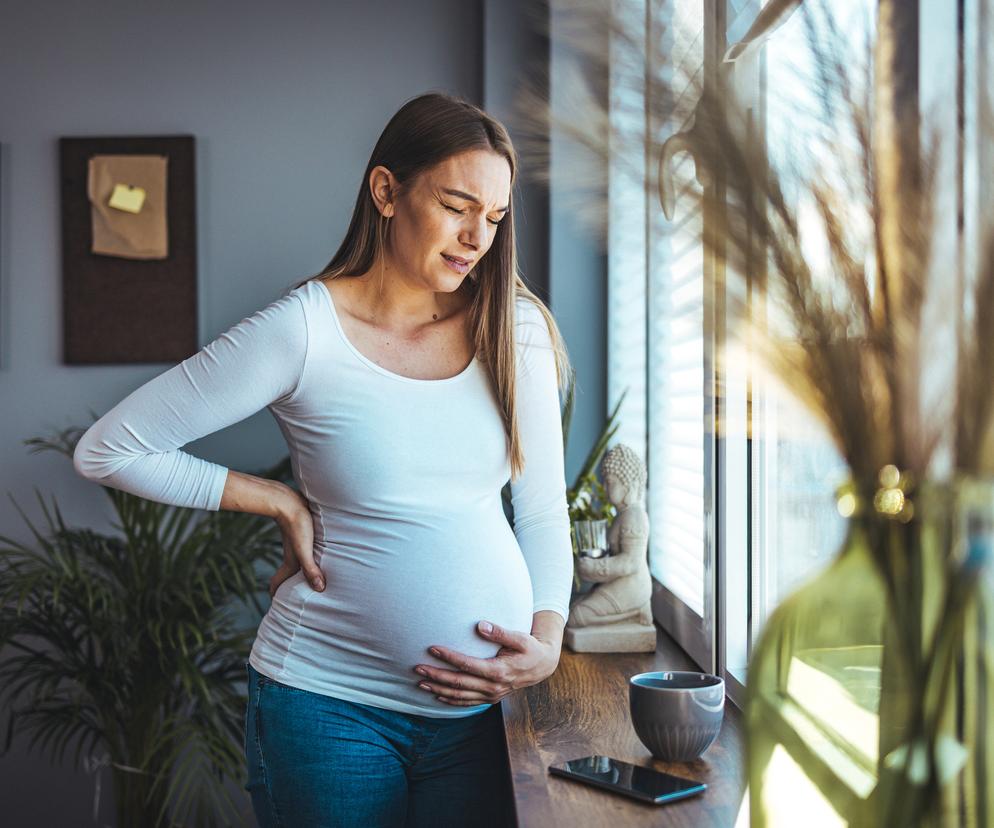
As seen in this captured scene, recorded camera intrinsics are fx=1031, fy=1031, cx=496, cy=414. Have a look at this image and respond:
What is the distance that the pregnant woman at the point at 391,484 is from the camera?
1281mm

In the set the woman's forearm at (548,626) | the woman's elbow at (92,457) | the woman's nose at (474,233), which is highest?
the woman's nose at (474,233)

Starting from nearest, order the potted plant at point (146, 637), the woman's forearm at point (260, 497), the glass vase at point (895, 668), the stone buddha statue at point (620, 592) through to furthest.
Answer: the glass vase at point (895, 668) → the woman's forearm at point (260, 497) → the stone buddha statue at point (620, 592) → the potted plant at point (146, 637)

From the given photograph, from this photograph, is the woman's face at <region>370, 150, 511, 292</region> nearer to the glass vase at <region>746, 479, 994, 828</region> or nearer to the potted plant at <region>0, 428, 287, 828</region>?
the glass vase at <region>746, 479, 994, 828</region>

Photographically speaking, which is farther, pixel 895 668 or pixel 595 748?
pixel 595 748

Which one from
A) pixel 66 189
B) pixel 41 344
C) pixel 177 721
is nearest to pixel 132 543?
pixel 177 721

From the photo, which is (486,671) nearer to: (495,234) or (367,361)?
(367,361)

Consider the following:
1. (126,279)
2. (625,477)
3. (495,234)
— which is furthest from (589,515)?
(126,279)

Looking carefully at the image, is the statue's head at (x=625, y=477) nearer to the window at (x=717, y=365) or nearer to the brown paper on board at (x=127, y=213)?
the window at (x=717, y=365)

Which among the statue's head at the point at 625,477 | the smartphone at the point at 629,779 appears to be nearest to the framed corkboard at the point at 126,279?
the statue's head at the point at 625,477

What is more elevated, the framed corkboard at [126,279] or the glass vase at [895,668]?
the framed corkboard at [126,279]

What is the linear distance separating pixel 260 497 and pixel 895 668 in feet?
3.59

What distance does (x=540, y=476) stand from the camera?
1440 mm

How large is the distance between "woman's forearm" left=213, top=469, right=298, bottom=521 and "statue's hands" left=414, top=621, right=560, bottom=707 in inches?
10.8

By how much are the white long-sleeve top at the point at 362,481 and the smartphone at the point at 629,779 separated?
0.23 m
